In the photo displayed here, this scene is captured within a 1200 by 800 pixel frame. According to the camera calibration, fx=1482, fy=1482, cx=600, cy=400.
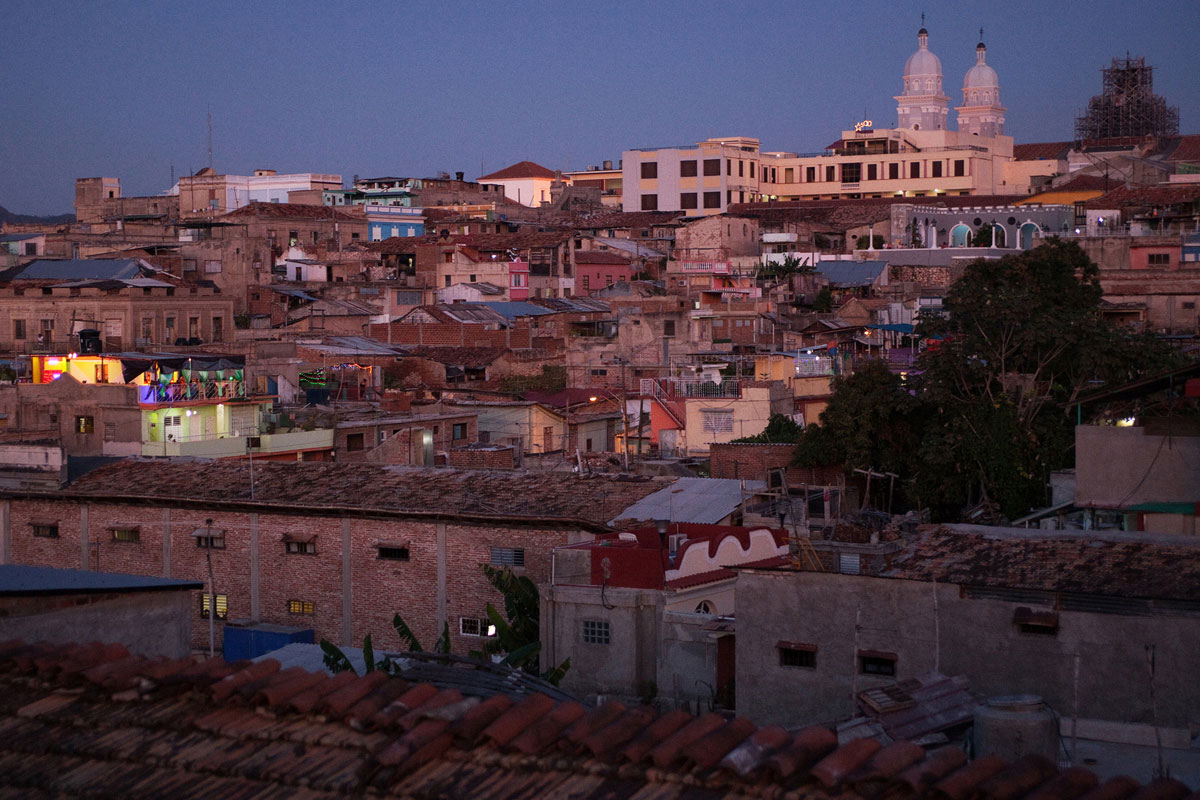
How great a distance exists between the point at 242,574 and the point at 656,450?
10.1 metres

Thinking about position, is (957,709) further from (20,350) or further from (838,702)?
(20,350)

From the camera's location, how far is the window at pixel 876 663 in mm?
11570

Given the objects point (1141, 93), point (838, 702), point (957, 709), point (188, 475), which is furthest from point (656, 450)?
point (1141, 93)

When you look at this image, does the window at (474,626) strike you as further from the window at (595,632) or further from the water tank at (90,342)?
the water tank at (90,342)

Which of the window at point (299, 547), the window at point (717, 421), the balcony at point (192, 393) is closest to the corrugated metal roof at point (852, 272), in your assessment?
the window at point (717, 421)

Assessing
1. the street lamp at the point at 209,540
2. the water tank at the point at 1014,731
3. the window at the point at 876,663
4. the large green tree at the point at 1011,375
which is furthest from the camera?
the large green tree at the point at 1011,375

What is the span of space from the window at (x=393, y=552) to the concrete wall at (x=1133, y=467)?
771 cm

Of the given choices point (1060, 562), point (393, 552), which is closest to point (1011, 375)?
point (393, 552)

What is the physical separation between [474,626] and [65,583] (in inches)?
344

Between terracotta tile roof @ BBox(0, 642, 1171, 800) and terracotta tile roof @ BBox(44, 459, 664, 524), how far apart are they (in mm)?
11182

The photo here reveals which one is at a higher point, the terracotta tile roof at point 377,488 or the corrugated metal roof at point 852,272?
the corrugated metal roof at point 852,272

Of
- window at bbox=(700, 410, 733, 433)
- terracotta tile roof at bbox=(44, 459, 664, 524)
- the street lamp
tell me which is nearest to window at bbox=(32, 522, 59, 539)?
terracotta tile roof at bbox=(44, 459, 664, 524)

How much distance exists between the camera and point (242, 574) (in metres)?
18.8

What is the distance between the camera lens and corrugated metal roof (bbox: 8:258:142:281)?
39.3 metres
